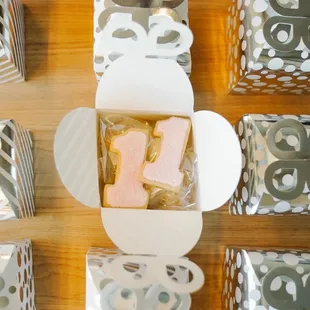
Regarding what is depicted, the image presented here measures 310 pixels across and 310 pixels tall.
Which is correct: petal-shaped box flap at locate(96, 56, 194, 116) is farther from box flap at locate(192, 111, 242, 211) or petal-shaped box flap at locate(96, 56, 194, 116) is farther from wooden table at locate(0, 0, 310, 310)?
wooden table at locate(0, 0, 310, 310)

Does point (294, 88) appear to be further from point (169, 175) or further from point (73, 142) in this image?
point (73, 142)

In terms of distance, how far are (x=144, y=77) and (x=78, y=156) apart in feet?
0.66

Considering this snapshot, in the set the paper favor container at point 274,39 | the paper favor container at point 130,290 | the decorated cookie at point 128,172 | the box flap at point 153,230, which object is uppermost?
the paper favor container at point 274,39

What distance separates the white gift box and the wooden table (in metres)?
0.19

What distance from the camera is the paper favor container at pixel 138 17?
99 cm

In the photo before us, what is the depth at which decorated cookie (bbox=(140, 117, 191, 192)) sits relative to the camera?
980 millimetres

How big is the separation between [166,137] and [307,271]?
0.38 metres

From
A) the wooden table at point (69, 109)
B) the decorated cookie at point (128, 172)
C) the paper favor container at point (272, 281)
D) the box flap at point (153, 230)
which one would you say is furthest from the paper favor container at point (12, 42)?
the paper favor container at point (272, 281)

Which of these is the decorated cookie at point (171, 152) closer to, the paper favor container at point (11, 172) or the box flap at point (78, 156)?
the box flap at point (78, 156)

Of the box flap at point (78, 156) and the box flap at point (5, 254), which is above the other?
the box flap at point (78, 156)

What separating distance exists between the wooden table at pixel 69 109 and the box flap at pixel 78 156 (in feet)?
0.70

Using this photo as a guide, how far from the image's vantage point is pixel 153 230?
896 millimetres

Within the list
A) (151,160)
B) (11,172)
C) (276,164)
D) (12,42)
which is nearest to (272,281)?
(276,164)

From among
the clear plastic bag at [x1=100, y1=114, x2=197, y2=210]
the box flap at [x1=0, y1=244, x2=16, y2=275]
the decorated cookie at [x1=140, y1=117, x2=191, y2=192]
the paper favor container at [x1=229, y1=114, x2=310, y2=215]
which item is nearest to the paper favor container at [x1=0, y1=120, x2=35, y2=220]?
the box flap at [x1=0, y1=244, x2=16, y2=275]
